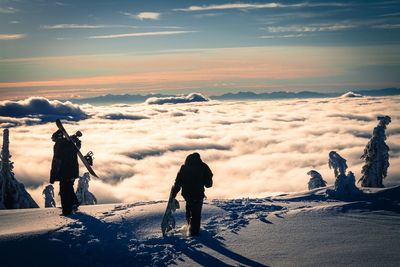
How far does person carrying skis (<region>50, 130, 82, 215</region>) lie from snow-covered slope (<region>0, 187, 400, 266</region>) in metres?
0.48

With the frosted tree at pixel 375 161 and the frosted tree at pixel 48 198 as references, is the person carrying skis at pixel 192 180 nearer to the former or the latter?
the frosted tree at pixel 375 161

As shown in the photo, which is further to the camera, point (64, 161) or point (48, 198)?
point (48, 198)

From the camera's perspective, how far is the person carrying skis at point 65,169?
1123cm

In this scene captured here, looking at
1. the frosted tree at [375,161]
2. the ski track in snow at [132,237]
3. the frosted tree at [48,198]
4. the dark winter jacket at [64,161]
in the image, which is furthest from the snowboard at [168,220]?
the frosted tree at [48,198]

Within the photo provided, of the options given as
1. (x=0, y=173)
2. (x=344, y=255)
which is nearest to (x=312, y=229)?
(x=344, y=255)

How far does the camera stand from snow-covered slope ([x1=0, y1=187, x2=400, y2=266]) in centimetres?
763

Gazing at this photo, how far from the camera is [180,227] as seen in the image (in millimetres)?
9969

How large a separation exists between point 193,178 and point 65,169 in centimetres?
443

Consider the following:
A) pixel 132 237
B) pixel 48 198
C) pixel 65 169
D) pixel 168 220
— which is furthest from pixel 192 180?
pixel 48 198

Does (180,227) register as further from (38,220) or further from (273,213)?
(38,220)

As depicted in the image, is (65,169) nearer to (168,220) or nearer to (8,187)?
(168,220)

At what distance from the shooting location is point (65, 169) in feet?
37.5

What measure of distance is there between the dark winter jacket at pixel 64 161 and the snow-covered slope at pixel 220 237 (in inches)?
47.5

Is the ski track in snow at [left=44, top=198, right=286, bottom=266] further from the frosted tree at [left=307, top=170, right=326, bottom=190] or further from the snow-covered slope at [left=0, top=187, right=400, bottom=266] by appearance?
the frosted tree at [left=307, top=170, right=326, bottom=190]
